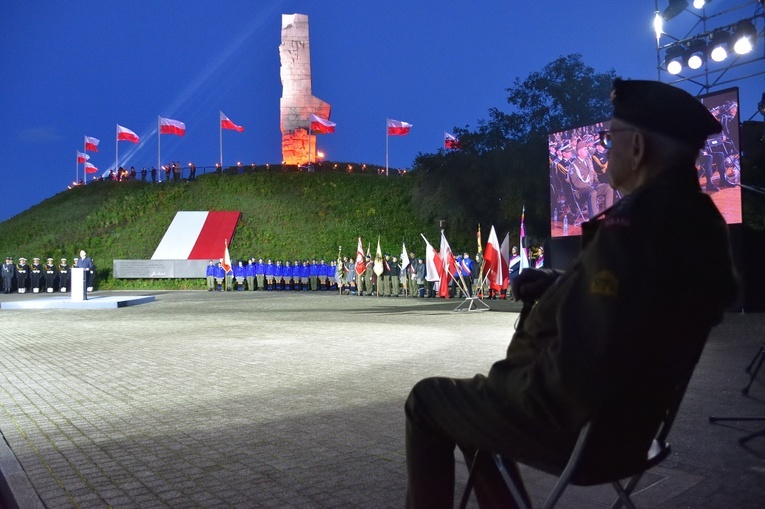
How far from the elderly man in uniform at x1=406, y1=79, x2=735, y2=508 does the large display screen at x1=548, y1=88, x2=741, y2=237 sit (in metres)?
12.6

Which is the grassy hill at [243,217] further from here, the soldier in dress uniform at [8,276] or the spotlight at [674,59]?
the spotlight at [674,59]

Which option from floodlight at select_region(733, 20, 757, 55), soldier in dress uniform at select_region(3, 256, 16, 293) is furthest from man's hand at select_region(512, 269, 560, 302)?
soldier in dress uniform at select_region(3, 256, 16, 293)

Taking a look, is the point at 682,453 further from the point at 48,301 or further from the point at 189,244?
the point at 189,244

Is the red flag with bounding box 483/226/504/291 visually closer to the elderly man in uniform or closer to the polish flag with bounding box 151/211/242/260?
the elderly man in uniform

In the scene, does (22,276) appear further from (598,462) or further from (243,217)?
(598,462)

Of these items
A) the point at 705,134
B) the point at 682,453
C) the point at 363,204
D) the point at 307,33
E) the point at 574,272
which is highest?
the point at 307,33

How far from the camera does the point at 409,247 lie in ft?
142

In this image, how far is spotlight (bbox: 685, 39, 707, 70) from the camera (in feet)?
49.0

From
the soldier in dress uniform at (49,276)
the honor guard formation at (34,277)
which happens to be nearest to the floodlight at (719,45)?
the honor guard formation at (34,277)

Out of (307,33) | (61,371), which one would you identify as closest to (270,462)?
(61,371)

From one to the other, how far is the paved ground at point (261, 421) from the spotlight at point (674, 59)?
7101mm

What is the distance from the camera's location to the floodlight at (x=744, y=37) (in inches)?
543

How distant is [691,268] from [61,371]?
8319 mm

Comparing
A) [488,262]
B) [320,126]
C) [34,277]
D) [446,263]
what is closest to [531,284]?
[488,262]
